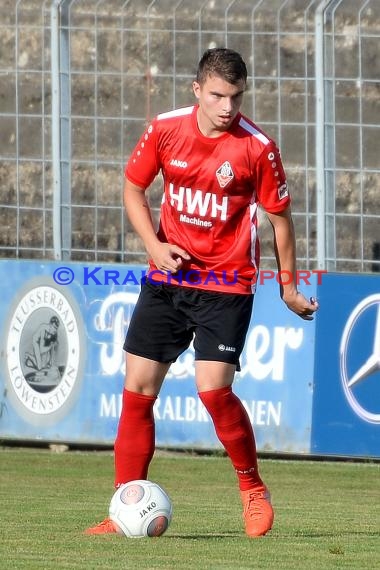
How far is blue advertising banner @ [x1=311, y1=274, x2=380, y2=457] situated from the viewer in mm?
10617

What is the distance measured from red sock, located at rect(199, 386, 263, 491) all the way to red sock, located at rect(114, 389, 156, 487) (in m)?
0.31

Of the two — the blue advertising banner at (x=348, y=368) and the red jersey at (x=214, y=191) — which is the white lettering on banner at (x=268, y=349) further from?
the red jersey at (x=214, y=191)

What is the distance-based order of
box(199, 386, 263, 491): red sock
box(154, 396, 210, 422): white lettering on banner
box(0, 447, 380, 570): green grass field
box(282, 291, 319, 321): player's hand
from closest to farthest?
box(0, 447, 380, 570): green grass field < box(199, 386, 263, 491): red sock < box(282, 291, 319, 321): player's hand < box(154, 396, 210, 422): white lettering on banner

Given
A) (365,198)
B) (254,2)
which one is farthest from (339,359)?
(254,2)

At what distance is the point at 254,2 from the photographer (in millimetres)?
11320

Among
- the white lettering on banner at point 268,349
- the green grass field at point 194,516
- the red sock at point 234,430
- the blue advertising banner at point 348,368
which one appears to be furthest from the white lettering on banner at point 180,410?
the red sock at point 234,430

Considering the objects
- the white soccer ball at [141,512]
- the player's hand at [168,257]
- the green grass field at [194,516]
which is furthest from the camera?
the player's hand at [168,257]

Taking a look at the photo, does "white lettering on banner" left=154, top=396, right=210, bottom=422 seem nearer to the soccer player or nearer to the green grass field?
the green grass field

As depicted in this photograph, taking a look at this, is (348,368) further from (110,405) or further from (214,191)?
(214,191)

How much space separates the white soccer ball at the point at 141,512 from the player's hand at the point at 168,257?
0.95 metres

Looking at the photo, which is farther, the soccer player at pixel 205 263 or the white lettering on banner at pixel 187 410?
the white lettering on banner at pixel 187 410

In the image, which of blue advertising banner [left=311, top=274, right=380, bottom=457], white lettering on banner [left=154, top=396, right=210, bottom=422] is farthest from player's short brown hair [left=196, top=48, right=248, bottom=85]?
white lettering on banner [left=154, top=396, right=210, bottom=422]

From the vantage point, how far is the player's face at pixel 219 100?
256 inches

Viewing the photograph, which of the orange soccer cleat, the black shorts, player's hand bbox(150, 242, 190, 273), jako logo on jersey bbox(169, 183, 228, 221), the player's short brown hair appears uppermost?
the player's short brown hair
